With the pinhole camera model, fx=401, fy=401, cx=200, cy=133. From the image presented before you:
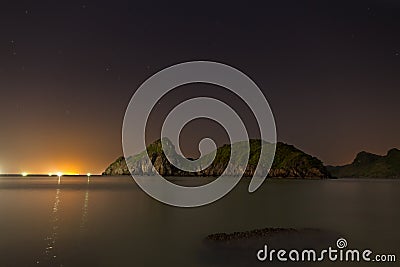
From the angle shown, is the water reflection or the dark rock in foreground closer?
the dark rock in foreground

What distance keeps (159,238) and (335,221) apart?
91.2ft

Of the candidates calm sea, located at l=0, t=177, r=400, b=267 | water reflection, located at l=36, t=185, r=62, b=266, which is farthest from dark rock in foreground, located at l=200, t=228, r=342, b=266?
water reflection, located at l=36, t=185, r=62, b=266

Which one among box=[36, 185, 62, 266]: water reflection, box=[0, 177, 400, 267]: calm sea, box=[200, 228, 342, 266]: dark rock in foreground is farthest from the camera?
box=[0, 177, 400, 267]: calm sea

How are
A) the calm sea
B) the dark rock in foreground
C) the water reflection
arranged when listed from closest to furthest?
1. the dark rock in foreground
2. the water reflection
3. the calm sea

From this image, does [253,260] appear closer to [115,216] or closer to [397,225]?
[397,225]

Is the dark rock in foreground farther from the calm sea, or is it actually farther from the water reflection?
the water reflection

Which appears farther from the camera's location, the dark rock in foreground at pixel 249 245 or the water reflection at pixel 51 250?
the water reflection at pixel 51 250

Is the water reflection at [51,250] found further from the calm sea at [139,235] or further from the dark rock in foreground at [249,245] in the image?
the dark rock in foreground at [249,245]

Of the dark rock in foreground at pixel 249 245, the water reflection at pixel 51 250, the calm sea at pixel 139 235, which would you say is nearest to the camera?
the dark rock in foreground at pixel 249 245

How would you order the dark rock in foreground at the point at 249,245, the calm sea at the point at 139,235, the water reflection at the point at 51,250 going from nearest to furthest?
the dark rock in foreground at the point at 249,245 < the water reflection at the point at 51,250 < the calm sea at the point at 139,235

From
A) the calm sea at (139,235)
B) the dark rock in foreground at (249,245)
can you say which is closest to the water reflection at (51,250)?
the calm sea at (139,235)

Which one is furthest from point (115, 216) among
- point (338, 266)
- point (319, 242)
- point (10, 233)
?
point (338, 266)

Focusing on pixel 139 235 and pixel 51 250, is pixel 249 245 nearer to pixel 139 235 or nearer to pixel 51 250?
pixel 139 235

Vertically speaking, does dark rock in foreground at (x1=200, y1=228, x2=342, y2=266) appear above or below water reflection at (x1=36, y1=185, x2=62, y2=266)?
above
